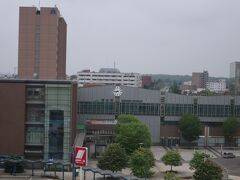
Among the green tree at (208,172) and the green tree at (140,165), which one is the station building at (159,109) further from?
the green tree at (208,172)

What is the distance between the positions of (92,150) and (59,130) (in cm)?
1207

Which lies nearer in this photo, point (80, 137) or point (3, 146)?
point (3, 146)

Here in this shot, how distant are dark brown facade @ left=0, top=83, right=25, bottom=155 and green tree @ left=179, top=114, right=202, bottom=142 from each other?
2790 centimetres

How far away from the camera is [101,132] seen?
220ft

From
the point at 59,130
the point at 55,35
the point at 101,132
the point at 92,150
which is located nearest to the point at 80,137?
the point at 92,150

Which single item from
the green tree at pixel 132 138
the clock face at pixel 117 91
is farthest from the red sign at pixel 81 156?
the clock face at pixel 117 91

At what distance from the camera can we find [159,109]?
2872 inches

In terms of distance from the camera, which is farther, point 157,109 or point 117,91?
point 157,109

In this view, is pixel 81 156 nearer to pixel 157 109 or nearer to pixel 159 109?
pixel 157 109

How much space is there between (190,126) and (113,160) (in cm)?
2716

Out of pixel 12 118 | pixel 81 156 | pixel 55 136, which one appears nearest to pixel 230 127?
pixel 55 136

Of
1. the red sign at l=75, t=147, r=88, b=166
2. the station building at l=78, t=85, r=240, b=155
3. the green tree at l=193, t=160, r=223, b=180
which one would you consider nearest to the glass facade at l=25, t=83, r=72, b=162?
the green tree at l=193, t=160, r=223, b=180

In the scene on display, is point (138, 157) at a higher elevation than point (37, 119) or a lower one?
lower

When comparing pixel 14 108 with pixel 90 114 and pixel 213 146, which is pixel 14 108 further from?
pixel 213 146
